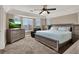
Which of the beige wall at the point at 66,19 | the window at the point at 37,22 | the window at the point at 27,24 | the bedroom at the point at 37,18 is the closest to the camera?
the bedroom at the point at 37,18

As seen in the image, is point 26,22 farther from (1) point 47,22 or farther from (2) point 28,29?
(1) point 47,22

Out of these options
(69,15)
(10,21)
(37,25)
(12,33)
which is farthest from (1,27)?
(37,25)

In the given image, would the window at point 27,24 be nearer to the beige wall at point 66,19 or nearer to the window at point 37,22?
the window at point 37,22

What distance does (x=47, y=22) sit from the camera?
28.6 ft

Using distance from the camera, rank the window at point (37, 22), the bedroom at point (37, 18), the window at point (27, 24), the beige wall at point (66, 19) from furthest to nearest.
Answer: the window at point (37, 22) → the window at point (27, 24) → the beige wall at point (66, 19) → the bedroom at point (37, 18)

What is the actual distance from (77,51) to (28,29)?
7.84 metres

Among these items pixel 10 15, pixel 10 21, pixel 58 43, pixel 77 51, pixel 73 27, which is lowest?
pixel 58 43

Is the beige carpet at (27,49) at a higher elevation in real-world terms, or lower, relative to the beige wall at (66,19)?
lower

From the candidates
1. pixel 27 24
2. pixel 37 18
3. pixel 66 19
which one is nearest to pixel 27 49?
pixel 66 19

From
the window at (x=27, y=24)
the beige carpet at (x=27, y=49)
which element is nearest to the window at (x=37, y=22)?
the window at (x=27, y=24)

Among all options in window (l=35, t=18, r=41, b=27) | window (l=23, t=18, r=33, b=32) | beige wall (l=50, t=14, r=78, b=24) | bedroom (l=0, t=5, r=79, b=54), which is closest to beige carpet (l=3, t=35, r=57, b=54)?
bedroom (l=0, t=5, r=79, b=54)

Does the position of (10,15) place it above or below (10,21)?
above

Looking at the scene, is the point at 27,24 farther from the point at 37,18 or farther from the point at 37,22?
the point at 37,18

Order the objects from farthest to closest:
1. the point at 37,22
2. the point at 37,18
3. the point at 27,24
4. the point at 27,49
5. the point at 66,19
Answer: the point at 37,22 → the point at 37,18 → the point at 27,24 → the point at 66,19 → the point at 27,49
